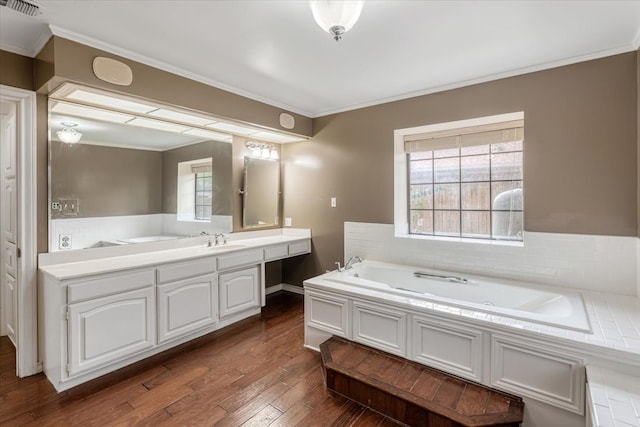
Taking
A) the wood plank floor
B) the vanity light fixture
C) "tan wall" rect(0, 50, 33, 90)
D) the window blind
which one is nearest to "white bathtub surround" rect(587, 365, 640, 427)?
the wood plank floor

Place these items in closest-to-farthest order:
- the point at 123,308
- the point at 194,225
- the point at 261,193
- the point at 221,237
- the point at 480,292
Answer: the point at 123,308, the point at 480,292, the point at 194,225, the point at 221,237, the point at 261,193

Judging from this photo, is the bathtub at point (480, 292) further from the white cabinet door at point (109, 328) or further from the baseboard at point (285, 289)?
the white cabinet door at point (109, 328)

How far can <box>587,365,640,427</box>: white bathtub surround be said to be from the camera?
Result: 1.30 meters

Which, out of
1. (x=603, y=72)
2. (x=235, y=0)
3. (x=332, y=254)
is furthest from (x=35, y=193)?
(x=603, y=72)

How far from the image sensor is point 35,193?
2369 millimetres

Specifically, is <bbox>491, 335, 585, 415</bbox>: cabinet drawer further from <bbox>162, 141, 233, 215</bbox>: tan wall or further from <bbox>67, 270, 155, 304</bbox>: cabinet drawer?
<bbox>162, 141, 233, 215</bbox>: tan wall

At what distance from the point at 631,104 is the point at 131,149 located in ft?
13.8

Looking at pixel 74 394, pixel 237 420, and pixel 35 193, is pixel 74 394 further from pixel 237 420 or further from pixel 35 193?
Answer: pixel 35 193

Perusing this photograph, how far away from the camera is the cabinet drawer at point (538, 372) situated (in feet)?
5.63

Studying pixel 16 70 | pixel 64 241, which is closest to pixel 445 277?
pixel 64 241

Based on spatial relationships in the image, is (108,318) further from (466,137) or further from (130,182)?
(466,137)

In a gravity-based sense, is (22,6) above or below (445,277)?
above

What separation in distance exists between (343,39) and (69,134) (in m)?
2.32

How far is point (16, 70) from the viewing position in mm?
2289
